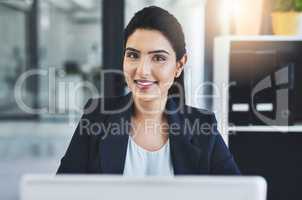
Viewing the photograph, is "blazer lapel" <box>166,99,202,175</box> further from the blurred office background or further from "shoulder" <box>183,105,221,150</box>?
the blurred office background

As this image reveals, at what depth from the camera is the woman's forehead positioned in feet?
4.66

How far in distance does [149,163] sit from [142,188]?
2.12ft

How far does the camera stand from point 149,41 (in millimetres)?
1424

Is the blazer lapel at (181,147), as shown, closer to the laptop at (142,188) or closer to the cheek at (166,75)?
the cheek at (166,75)

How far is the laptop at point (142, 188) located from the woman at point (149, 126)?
0.61m

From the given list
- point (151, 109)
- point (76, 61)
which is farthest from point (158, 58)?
point (76, 61)

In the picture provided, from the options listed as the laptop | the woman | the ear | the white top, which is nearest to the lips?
the woman

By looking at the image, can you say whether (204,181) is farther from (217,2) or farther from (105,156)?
(217,2)

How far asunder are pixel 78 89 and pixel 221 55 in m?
3.21

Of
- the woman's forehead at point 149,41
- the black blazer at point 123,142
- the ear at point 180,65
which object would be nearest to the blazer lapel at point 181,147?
the black blazer at point 123,142

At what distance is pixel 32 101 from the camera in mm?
6250

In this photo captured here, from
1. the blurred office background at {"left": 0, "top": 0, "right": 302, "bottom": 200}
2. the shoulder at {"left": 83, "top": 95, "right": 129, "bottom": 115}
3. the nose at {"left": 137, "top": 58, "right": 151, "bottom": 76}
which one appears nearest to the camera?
the nose at {"left": 137, "top": 58, "right": 151, "bottom": 76}

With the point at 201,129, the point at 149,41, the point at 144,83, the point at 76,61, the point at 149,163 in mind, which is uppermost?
the point at 76,61

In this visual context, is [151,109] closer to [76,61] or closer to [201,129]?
[201,129]
